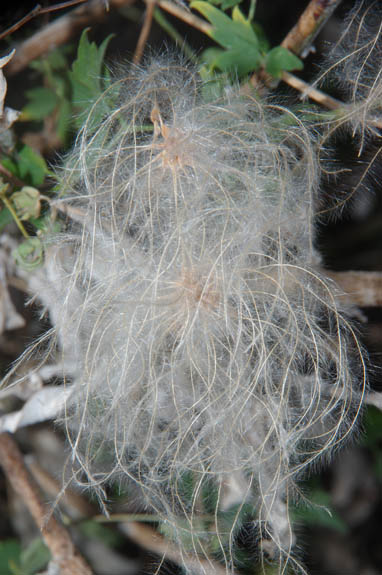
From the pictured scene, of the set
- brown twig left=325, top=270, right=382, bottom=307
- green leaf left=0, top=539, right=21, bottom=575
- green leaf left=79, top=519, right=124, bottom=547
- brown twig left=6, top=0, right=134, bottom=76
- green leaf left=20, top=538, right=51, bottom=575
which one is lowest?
green leaf left=79, top=519, right=124, bottom=547

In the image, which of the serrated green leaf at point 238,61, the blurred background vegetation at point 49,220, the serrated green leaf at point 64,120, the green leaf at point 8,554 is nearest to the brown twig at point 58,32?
the blurred background vegetation at point 49,220

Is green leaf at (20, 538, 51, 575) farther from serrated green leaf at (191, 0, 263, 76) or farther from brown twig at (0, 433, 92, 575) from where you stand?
serrated green leaf at (191, 0, 263, 76)

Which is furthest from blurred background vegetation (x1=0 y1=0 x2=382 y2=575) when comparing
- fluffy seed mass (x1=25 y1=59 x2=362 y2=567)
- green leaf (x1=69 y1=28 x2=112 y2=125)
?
fluffy seed mass (x1=25 y1=59 x2=362 y2=567)

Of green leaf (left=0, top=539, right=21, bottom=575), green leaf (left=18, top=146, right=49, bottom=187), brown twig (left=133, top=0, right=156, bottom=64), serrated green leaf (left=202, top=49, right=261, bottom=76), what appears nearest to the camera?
serrated green leaf (left=202, top=49, right=261, bottom=76)

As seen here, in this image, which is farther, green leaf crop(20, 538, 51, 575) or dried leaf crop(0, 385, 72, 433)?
green leaf crop(20, 538, 51, 575)

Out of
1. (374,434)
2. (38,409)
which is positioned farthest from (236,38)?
(374,434)

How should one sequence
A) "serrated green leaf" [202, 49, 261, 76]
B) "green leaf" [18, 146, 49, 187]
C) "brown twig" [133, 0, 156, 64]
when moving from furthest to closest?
"brown twig" [133, 0, 156, 64], "green leaf" [18, 146, 49, 187], "serrated green leaf" [202, 49, 261, 76]

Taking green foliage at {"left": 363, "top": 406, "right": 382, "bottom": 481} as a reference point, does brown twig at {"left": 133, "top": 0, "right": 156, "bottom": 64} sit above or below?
above
